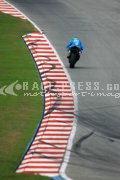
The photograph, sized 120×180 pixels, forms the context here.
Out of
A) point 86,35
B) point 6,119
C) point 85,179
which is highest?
point 86,35

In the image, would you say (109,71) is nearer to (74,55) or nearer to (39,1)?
(74,55)

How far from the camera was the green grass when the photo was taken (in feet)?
84.5

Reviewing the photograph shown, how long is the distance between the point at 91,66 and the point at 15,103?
7449 mm

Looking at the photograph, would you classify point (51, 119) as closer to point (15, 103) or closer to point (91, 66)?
point (15, 103)

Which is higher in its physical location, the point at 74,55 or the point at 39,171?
the point at 74,55

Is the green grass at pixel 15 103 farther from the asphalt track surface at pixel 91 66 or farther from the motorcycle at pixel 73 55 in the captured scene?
the motorcycle at pixel 73 55

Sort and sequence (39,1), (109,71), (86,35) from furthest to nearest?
(39,1)
(86,35)
(109,71)

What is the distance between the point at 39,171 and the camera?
966 inches

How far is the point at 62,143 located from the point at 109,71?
10156 millimetres

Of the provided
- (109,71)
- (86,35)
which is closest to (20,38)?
(86,35)

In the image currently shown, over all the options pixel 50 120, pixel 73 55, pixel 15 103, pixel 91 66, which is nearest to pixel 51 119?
pixel 50 120

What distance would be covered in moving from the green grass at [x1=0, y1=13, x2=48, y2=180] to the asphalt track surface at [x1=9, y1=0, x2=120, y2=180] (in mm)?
1914

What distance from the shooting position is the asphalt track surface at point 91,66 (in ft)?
84.1

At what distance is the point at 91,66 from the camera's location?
37656 mm
